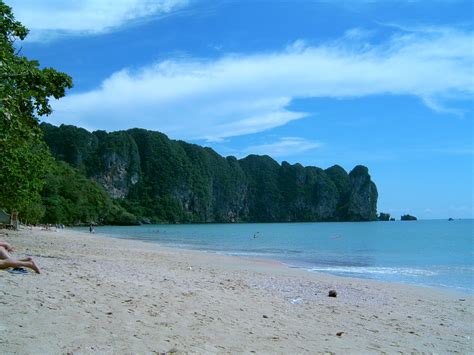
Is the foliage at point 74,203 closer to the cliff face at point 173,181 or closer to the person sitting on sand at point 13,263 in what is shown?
the cliff face at point 173,181

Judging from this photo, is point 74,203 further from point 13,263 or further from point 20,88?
point 20,88

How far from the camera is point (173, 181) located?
162000 mm

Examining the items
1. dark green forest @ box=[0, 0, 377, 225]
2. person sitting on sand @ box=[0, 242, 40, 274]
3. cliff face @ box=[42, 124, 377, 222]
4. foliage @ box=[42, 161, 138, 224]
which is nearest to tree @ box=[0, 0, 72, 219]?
person sitting on sand @ box=[0, 242, 40, 274]

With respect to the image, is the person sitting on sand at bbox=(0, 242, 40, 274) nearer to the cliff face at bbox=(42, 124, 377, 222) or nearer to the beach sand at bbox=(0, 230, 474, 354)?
the beach sand at bbox=(0, 230, 474, 354)

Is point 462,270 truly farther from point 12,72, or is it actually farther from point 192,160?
point 192,160

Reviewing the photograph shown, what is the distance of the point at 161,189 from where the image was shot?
160 metres

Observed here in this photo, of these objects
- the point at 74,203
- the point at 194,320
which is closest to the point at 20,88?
the point at 194,320

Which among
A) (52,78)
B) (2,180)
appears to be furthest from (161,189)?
(52,78)

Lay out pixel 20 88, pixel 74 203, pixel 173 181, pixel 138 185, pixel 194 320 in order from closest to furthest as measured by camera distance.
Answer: pixel 194 320 < pixel 20 88 < pixel 74 203 < pixel 138 185 < pixel 173 181

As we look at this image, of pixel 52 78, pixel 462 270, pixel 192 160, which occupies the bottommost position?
pixel 462 270

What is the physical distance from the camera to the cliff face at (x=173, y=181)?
462ft

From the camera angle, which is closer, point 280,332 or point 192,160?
point 280,332

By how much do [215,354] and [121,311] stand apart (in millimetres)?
1792

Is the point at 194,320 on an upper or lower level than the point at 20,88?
lower
